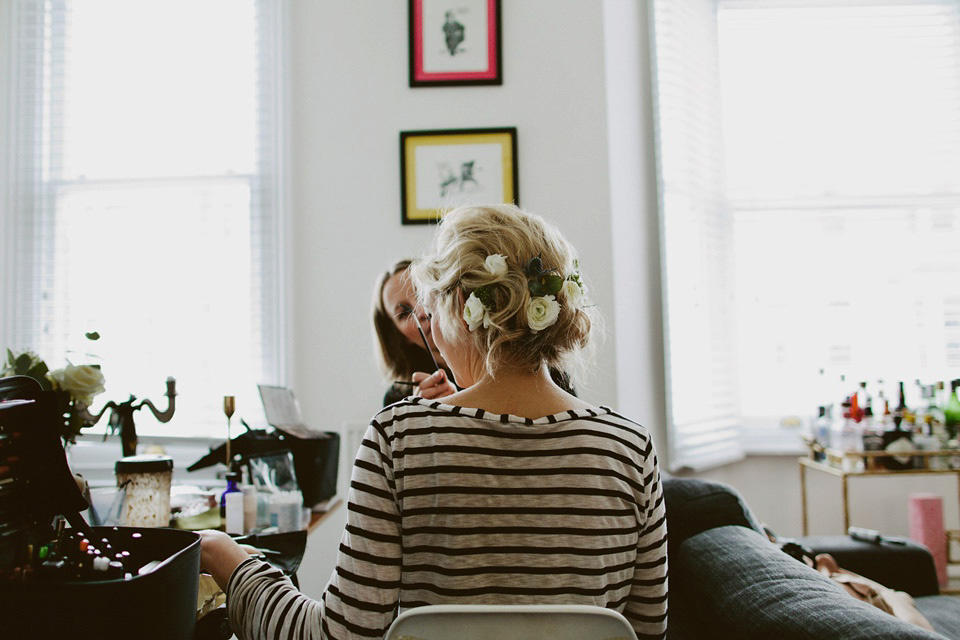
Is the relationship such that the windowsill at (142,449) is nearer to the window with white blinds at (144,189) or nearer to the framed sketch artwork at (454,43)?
the window with white blinds at (144,189)

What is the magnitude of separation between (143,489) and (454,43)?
81.7 inches

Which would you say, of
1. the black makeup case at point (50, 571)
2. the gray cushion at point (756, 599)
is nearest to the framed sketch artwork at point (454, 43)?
the gray cushion at point (756, 599)

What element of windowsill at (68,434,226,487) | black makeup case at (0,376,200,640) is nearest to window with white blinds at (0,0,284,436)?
windowsill at (68,434,226,487)

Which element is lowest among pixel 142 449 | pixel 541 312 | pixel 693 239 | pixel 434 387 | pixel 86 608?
pixel 142 449

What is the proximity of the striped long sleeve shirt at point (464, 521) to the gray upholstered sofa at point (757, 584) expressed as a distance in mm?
436

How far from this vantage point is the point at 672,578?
1.76 metres

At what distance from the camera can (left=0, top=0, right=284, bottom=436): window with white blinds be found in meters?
2.85

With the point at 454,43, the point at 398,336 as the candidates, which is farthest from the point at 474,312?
the point at 454,43

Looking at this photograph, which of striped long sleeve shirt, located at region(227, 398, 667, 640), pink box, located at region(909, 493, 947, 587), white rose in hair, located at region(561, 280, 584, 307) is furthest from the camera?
pink box, located at region(909, 493, 947, 587)

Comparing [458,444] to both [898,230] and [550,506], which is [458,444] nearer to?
[550,506]

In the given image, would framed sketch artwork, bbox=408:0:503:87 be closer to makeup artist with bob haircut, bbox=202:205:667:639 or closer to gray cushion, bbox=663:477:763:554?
gray cushion, bbox=663:477:763:554

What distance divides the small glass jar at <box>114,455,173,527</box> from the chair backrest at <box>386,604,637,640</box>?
0.84 m

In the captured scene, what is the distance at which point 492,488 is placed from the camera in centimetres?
91

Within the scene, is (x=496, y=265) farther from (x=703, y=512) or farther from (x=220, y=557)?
(x=703, y=512)
